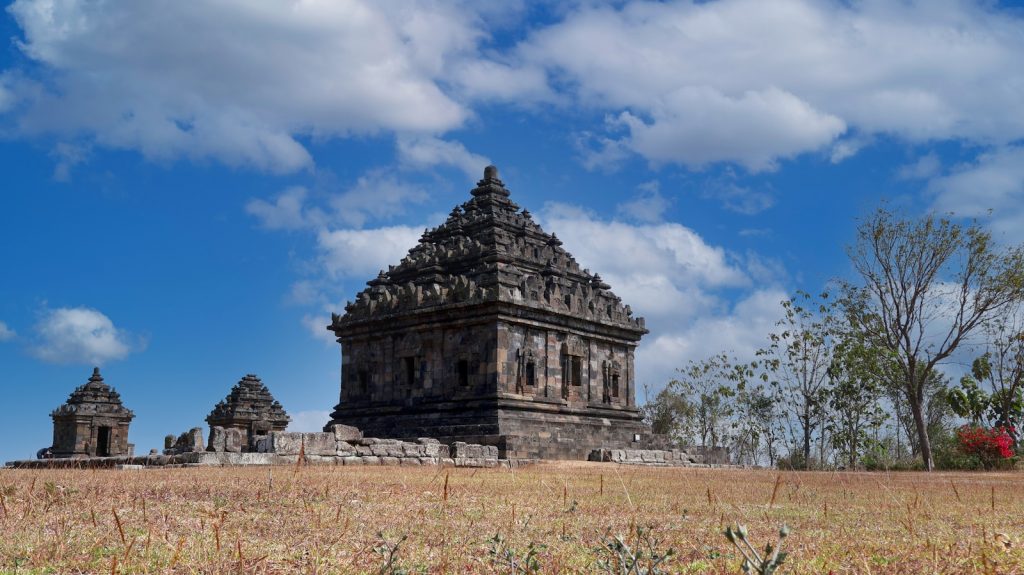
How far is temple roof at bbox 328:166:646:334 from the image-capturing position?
3072 cm

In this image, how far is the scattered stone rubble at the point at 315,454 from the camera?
18.8 m

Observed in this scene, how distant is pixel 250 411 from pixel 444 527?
1658 inches

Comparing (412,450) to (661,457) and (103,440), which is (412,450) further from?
(103,440)

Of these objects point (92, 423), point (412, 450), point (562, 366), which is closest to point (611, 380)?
point (562, 366)

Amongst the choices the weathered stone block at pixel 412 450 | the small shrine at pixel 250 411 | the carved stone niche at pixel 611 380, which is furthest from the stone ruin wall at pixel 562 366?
the small shrine at pixel 250 411

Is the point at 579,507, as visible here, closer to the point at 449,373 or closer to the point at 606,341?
the point at 449,373

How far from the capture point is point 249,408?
4769cm

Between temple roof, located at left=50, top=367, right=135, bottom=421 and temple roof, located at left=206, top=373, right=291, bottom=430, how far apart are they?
16.1 ft

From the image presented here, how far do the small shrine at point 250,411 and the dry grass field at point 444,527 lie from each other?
3478cm

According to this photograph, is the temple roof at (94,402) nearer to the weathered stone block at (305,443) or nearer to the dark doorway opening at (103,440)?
the dark doorway opening at (103,440)

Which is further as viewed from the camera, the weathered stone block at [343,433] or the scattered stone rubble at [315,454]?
the weathered stone block at [343,433]

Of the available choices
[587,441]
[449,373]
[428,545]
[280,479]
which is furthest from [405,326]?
[428,545]

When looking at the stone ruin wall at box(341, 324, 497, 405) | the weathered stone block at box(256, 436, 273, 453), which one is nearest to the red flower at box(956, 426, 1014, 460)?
the stone ruin wall at box(341, 324, 497, 405)

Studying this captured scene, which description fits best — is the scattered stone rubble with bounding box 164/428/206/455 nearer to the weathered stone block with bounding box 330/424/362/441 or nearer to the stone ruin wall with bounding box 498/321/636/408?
the weathered stone block with bounding box 330/424/362/441
